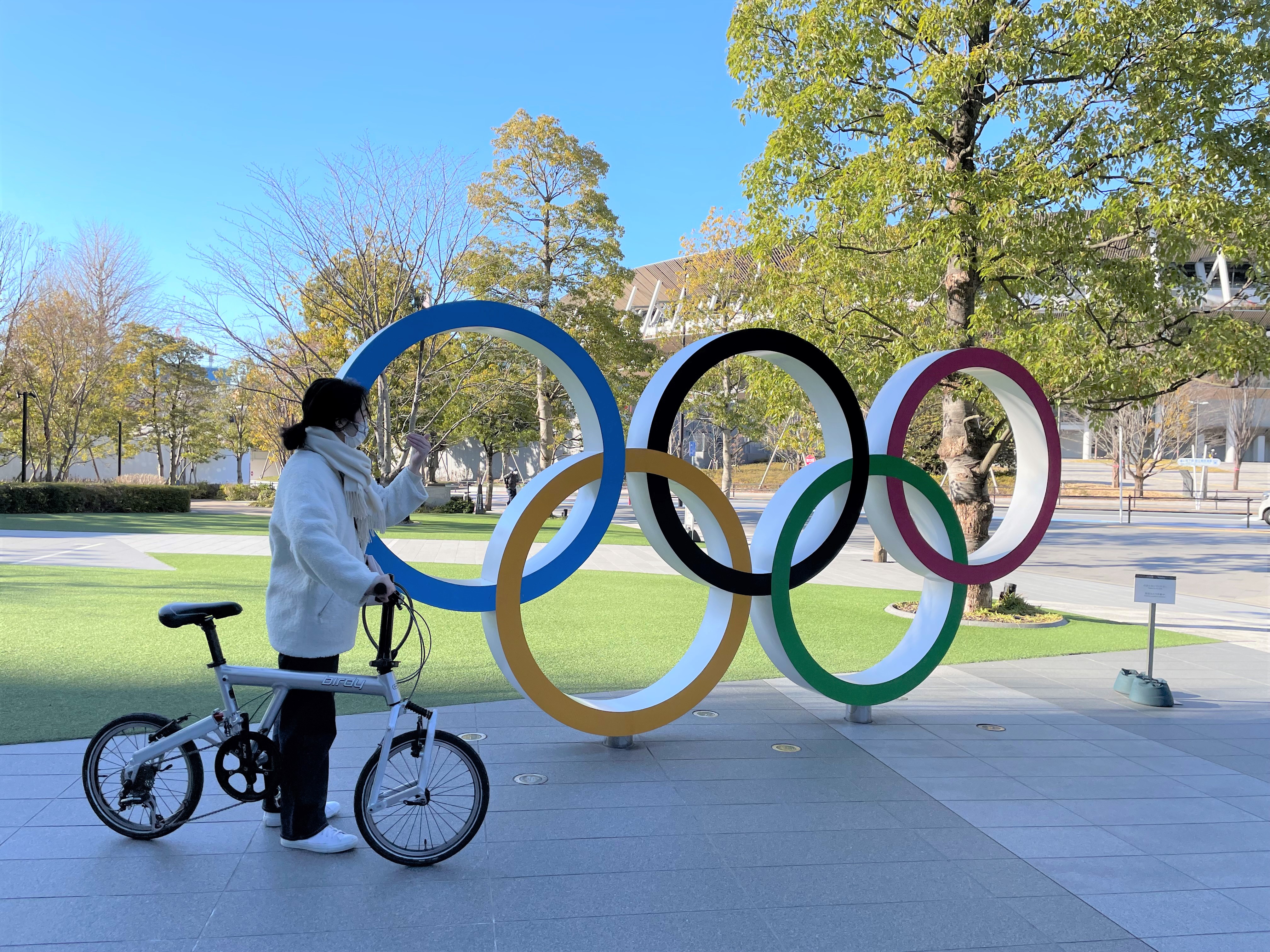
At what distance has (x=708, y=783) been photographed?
16.4 ft

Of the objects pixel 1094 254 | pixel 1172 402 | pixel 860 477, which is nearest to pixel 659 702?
pixel 860 477

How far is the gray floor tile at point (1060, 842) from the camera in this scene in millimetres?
4184

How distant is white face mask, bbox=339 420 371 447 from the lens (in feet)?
12.7

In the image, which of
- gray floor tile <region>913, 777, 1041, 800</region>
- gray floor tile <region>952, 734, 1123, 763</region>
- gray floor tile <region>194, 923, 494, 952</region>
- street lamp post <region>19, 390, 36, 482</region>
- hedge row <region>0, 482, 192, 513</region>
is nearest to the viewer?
gray floor tile <region>194, 923, 494, 952</region>

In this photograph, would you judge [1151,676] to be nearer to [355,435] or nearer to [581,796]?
[581,796]

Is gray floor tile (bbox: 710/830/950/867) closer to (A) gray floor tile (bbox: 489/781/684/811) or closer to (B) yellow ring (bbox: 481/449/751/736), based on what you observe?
(A) gray floor tile (bbox: 489/781/684/811)

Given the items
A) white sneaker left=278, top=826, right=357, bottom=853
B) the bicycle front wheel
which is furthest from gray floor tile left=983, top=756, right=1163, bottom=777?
white sneaker left=278, top=826, right=357, bottom=853

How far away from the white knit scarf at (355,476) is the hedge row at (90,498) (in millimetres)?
23675

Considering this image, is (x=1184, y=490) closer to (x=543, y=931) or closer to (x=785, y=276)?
(x=785, y=276)

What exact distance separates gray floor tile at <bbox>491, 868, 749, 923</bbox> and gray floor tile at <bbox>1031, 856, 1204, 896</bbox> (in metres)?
1.46

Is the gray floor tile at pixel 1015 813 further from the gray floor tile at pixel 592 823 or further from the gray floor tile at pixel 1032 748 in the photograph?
the gray floor tile at pixel 592 823

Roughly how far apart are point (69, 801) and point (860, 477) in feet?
16.3

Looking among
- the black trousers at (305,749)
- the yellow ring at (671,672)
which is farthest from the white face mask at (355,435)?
the yellow ring at (671,672)

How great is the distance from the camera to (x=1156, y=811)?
4793mm
